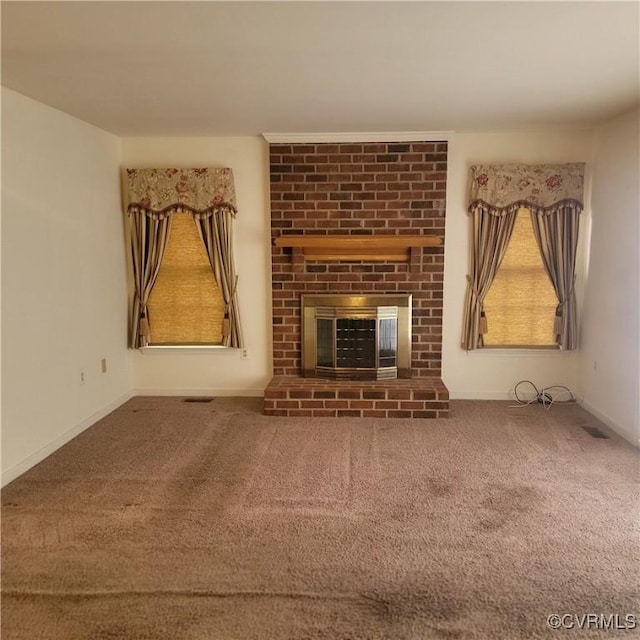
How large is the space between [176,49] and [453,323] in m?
3.21

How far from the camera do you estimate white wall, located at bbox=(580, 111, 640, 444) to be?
372 cm

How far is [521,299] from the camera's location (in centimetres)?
460

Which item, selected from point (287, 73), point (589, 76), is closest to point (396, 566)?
point (287, 73)

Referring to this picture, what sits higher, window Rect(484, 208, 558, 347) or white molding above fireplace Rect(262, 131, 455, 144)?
white molding above fireplace Rect(262, 131, 455, 144)

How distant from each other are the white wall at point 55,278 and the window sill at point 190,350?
1.12 ft

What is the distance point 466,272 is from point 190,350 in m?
2.62

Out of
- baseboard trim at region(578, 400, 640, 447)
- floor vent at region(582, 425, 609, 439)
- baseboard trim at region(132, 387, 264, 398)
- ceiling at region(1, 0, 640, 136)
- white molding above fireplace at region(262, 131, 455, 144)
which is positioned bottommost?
floor vent at region(582, 425, 609, 439)

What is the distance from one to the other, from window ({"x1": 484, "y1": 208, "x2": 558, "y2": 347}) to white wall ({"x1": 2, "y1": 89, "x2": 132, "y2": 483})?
3323 millimetres

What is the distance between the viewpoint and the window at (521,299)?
4.54 m

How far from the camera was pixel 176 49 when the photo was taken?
2471 mm

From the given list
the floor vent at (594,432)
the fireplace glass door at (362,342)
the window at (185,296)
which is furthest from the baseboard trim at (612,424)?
the window at (185,296)

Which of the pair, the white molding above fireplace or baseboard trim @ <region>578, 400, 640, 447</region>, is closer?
baseboard trim @ <region>578, 400, 640, 447</region>

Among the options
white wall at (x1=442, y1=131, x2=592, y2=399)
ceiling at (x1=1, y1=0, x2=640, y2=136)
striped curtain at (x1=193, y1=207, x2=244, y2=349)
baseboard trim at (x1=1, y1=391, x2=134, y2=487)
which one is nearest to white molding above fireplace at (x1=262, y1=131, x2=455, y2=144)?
white wall at (x1=442, y1=131, x2=592, y2=399)

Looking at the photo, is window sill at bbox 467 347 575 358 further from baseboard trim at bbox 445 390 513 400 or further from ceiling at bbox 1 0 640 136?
ceiling at bbox 1 0 640 136
